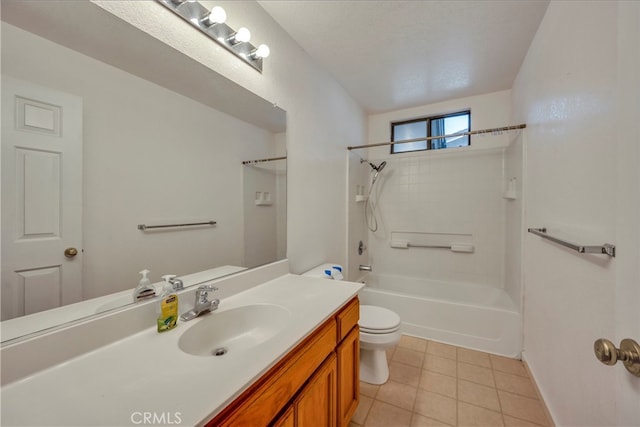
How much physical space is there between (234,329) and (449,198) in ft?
8.80

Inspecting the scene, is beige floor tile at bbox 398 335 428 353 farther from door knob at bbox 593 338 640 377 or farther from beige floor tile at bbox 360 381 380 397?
Answer: door knob at bbox 593 338 640 377

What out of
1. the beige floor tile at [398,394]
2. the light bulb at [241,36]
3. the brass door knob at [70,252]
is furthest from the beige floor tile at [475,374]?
the light bulb at [241,36]

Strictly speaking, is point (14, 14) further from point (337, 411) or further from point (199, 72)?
point (337, 411)

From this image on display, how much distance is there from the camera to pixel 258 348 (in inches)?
29.2

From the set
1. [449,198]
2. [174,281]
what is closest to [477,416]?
[174,281]

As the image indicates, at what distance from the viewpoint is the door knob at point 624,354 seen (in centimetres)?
44

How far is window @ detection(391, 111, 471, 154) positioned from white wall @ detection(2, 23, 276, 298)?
94.5 inches

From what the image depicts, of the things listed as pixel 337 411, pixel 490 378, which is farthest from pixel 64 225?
pixel 490 378

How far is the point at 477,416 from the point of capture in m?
1.42

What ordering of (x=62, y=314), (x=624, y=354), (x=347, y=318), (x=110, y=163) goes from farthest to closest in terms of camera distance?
(x=347, y=318) → (x=110, y=163) → (x=62, y=314) → (x=624, y=354)

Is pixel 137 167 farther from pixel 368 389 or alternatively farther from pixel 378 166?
pixel 378 166

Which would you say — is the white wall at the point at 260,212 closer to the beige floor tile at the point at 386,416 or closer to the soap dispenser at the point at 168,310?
the soap dispenser at the point at 168,310

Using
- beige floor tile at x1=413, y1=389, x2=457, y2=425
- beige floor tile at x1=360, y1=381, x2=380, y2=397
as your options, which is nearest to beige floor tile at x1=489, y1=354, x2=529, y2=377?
beige floor tile at x1=413, y1=389, x2=457, y2=425

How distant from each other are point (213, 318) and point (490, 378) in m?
1.99
